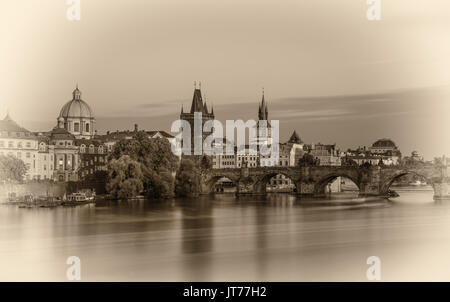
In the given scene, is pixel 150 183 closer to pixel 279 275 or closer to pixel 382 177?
pixel 382 177

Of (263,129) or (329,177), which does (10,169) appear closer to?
(329,177)

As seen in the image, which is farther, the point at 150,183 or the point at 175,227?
the point at 150,183

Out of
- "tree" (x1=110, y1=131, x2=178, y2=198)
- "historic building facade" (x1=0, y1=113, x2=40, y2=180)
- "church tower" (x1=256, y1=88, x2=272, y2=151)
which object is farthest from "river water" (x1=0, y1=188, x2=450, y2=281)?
"church tower" (x1=256, y1=88, x2=272, y2=151)

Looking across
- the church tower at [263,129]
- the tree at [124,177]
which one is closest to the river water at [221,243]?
the tree at [124,177]

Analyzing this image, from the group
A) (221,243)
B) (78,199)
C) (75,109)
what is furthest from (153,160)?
(75,109)

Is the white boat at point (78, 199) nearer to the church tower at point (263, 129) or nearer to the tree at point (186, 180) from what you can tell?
the tree at point (186, 180)
